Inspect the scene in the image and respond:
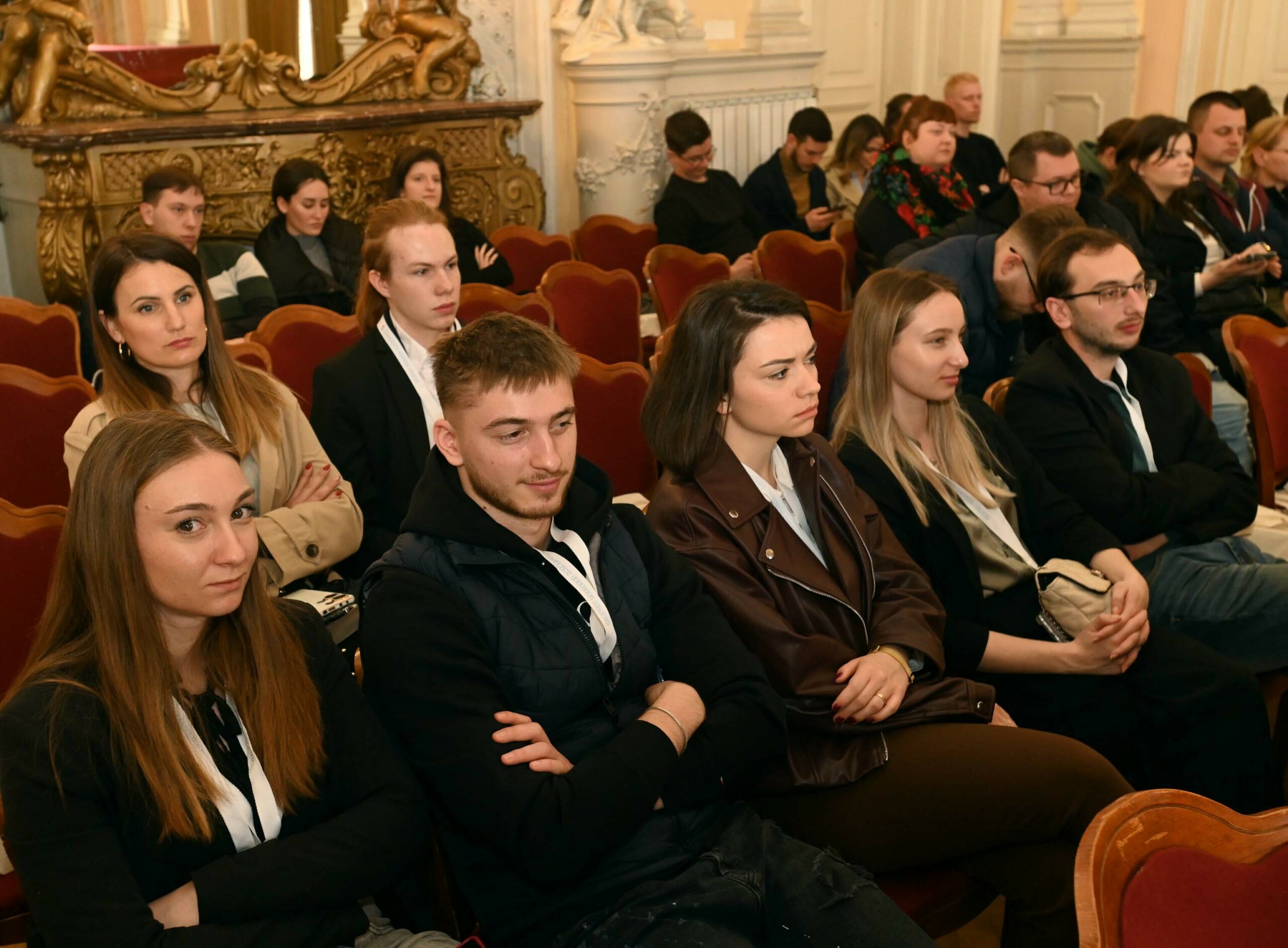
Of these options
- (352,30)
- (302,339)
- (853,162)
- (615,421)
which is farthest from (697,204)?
(615,421)

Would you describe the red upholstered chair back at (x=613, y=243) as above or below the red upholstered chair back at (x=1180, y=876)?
above

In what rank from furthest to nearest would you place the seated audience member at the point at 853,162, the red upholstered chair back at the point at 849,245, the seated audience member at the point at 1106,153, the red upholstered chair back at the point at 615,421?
1. the seated audience member at the point at 853,162
2. the seated audience member at the point at 1106,153
3. the red upholstered chair back at the point at 849,245
4. the red upholstered chair back at the point at 615,421

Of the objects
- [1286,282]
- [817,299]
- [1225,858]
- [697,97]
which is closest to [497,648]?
[1225,858]

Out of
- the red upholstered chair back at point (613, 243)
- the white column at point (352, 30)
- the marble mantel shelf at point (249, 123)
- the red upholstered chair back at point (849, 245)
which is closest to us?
the marble mantel shelf at point (249, 123)

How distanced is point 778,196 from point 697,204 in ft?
2.33

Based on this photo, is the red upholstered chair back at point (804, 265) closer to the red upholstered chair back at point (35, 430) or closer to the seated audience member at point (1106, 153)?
the seated audience member at point (1106, 153)

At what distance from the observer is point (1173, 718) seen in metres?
2.49

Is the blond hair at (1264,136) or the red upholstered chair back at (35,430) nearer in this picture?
the red upholstered chair back at (35,430)

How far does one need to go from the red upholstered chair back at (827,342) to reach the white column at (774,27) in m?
4.36

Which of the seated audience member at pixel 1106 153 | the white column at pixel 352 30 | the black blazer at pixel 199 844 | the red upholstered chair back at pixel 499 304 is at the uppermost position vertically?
the white column at pixel 352 30

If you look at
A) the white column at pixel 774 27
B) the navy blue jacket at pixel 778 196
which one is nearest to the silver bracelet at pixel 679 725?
the navy blue jacket at pixel 778 196

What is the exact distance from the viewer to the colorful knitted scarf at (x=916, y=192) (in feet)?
17.6

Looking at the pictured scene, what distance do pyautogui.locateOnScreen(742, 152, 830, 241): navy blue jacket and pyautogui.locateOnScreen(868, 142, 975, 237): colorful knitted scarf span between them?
129 centimetres

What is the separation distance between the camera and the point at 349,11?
639 cm
